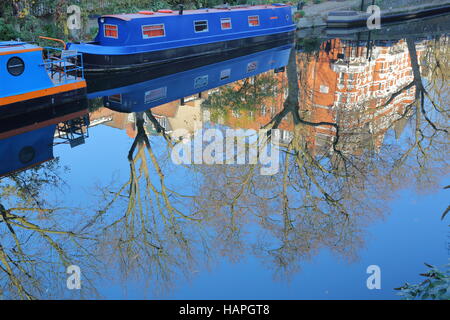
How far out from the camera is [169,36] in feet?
48.1

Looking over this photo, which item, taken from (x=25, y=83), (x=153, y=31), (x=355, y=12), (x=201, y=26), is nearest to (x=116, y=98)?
(x=25, y=83)

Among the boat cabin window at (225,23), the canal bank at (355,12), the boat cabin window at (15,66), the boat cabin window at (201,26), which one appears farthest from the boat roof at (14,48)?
the canal bank at (355,12)

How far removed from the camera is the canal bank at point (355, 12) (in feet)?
73.9

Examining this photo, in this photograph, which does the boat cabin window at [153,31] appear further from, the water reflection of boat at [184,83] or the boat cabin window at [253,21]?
the boat cabin window at [253,21]

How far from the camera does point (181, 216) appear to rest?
6.83 metres

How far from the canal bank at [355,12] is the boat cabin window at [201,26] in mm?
8165

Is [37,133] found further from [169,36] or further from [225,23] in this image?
[225,23]

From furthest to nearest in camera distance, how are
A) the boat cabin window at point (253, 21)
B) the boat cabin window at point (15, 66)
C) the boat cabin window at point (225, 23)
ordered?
the boat cabin window at point (253, 21), the boat cabin window at point (225, 23), the boat cabin window at point (15, 66)

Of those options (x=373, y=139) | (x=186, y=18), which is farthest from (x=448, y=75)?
(x=186, y=18)

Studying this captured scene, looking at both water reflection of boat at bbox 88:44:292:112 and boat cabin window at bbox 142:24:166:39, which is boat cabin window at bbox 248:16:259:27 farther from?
boat cabin window at bbox 142:24:166:39

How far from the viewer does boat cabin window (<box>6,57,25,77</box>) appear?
382 inches

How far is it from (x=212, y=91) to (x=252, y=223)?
21.9 feet

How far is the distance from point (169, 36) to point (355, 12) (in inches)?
466
